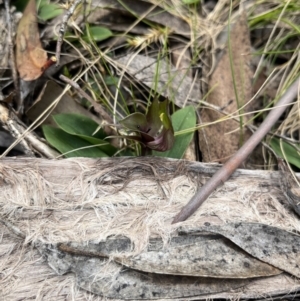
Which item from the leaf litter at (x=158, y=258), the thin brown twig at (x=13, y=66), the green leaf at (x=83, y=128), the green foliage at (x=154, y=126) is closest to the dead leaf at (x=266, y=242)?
the leaf litter at (x=158, y=258)

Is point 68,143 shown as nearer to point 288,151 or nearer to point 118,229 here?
point 118,229

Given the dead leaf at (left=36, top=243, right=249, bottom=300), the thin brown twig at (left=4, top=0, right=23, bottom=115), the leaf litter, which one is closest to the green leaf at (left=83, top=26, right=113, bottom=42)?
the leaf litter

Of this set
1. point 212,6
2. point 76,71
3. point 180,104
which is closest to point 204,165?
point 180,104

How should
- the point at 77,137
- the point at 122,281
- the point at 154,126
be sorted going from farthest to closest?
the point at 77,137 → the point at 154,126 → the point at 122,281

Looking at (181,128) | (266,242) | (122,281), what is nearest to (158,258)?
(122,281)

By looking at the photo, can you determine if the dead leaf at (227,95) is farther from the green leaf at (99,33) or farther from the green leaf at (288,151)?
the green leaf at (99,33)

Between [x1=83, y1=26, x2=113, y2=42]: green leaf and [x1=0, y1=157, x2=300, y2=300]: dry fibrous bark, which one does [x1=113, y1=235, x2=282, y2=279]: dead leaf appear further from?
[x1=83, y1=26, x2=113, y2=42]: green leaf
